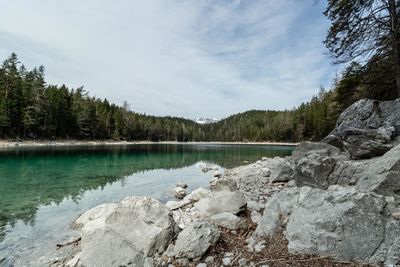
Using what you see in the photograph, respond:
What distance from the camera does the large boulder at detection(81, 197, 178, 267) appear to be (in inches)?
222

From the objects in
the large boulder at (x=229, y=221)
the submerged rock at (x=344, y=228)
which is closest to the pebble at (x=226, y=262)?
the submerged rock at (x=344, y=228)

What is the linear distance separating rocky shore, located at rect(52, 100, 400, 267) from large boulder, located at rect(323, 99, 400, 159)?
0.03m

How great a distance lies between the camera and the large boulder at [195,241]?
5176 mm

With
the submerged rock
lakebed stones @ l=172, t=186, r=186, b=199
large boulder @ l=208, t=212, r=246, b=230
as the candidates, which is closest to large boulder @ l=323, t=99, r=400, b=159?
the submerged rock

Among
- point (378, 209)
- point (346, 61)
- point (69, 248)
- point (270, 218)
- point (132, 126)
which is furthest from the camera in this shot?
point (132, 126)

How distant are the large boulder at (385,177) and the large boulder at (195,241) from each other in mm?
3211

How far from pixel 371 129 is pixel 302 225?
189 inches

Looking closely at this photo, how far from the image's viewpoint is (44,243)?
8.47m

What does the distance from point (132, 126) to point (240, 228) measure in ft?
325

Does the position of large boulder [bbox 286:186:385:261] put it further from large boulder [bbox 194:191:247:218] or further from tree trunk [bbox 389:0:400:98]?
tree trunk [bbox 389:0:400:98]

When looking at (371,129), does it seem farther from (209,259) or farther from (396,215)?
(209,259)

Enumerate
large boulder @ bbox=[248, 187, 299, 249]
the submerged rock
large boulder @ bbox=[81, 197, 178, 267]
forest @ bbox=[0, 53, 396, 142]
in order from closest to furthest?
the submerged rock → large boulder @ bbox=[248, 187, 299, 249] → large boulder @ bbox=[81, 197, 178, 267] → forest @ bbox=[0, 53, 396, 142]

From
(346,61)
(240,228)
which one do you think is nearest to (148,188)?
(240,228)

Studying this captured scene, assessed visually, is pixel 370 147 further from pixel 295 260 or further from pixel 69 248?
pixel 69 248
